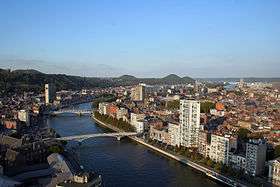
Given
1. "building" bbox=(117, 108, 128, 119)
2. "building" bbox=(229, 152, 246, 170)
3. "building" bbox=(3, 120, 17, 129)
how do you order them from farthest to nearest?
1. "building" bbox=(117, 108, 128, 119)
2. "building" bbox=(3, 120, 17, 129)
3. "building" bbox=(229, 152, 246, 170)

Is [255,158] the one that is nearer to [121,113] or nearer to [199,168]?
[199,168]

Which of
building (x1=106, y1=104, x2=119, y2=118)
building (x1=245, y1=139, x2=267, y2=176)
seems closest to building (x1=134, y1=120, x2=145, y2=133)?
building (x1=106, y1=104, x2=119, y2=118)

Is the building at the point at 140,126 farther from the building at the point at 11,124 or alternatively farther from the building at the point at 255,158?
the building at the point at 255,158

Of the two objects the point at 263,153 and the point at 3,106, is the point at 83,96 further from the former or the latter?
the point at 263,153

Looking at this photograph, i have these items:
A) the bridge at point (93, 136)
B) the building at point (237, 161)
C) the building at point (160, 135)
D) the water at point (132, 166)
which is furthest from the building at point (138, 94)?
the building at point (237, 161)

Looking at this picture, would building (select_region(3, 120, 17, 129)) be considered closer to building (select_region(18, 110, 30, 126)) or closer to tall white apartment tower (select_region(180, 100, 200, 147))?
building (select_region(18, 110, 30, 126))

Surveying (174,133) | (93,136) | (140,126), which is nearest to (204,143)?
(174,133)
